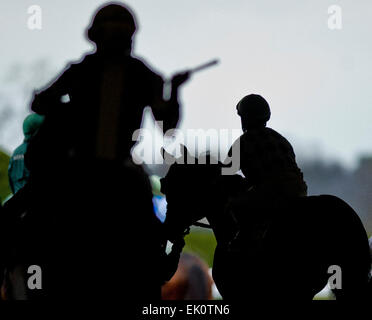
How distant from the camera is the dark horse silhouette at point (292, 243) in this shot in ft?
15.5

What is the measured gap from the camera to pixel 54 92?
3.72m

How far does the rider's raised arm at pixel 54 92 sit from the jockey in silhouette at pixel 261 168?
1707mm

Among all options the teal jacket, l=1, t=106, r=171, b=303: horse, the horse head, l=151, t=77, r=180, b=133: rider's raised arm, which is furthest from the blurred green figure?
l=151, t=77, r=180, b=133: rider's raised arm

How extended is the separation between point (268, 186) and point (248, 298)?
2.40 feet

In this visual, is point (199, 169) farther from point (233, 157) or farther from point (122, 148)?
point (122, 148)

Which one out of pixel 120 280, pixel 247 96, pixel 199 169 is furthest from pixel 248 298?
pixel 120 280

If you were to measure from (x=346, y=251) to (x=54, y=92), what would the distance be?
2.05m

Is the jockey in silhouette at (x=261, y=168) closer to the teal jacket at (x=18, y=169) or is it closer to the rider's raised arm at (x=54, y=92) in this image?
the teal jacket at (x=18, y=169)

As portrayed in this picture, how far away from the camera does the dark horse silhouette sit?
472cm

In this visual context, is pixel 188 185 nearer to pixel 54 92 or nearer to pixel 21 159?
pixel 21 159

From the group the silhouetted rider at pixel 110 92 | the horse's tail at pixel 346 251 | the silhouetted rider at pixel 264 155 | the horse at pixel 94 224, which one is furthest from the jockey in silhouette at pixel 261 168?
the silhouetted rider at pixel 110 92

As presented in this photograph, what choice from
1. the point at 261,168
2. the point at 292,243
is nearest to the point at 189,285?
the point at 261,168

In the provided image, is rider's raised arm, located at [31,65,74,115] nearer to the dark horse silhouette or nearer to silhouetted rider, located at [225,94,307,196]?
the dark horse silhouette
